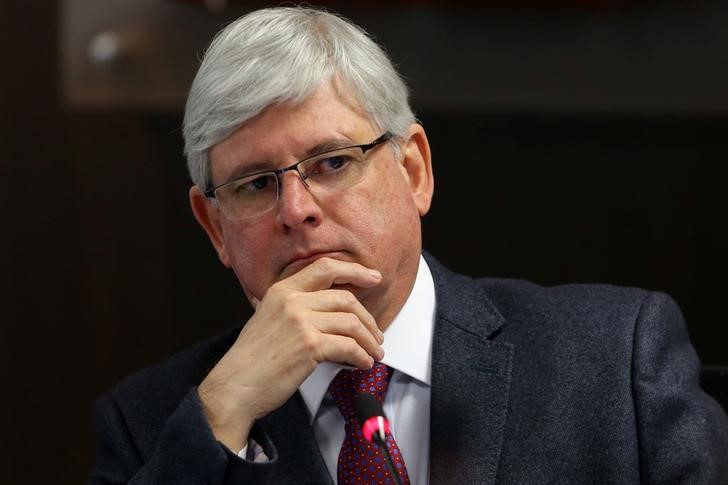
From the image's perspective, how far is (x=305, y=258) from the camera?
1.80 m

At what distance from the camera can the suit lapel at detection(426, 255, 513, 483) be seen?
1.81m

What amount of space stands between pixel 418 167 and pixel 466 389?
40 centimetres

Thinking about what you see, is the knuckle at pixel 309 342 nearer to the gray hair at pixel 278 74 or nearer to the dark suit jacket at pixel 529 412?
the dark suit jacket at pixel 529 412

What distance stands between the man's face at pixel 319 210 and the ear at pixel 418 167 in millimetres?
59

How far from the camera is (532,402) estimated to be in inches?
73.6

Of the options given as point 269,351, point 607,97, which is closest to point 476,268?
point 607,97

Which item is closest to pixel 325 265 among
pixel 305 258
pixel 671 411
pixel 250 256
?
pixel 305 258

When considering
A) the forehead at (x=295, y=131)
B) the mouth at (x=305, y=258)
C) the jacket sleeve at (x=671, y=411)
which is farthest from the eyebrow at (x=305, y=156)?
the jacket sleeve at (x=671, y=411)

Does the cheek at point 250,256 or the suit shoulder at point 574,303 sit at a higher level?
the cheek at point 250,256

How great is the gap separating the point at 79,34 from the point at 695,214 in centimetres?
170

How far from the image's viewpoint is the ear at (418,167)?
197cm

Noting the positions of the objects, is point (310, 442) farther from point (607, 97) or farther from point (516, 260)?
point (607, 97)

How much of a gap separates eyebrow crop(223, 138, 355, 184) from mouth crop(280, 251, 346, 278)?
0.49ft

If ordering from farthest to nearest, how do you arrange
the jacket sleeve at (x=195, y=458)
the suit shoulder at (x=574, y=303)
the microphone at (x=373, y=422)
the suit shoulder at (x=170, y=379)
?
the suit shoulder at (x=170, y=379)
the suit shoulder at (x=574, y=303)
the jacket sleeve at (x=195, y=458)
the microphone at (x=373, y=422)
